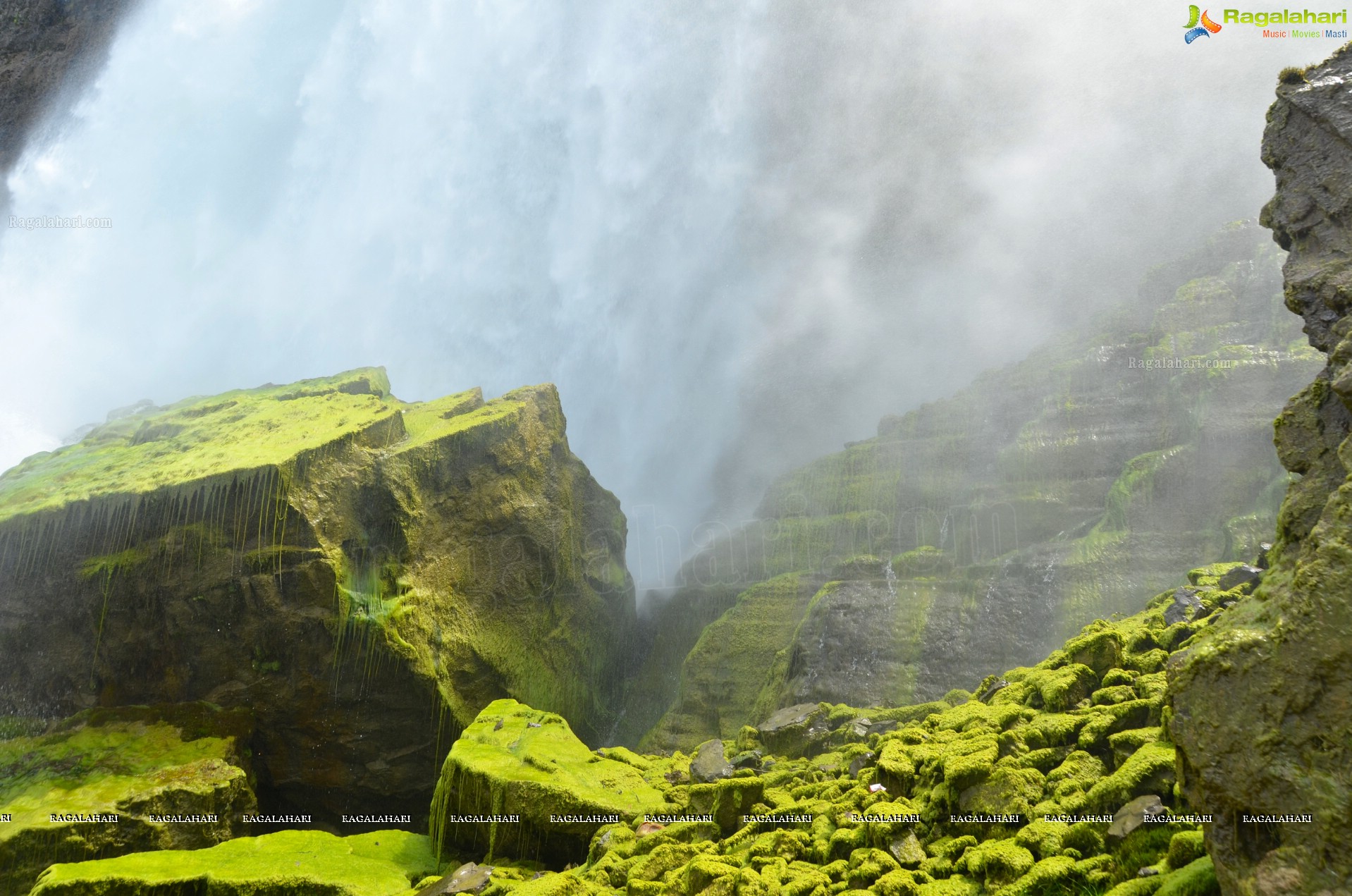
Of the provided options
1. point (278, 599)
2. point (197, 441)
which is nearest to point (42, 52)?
point (197, 441)

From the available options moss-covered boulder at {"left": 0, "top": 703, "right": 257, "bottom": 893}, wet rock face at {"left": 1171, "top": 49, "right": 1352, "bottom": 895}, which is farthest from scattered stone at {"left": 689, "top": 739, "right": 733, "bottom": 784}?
moss-covered boulder at {"left": 0, "top": 703, "right": 257, "bottom": 893}

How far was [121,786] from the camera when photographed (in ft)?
84.0

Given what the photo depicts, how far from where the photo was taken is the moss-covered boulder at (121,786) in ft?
77.0

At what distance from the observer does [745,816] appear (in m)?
14.8

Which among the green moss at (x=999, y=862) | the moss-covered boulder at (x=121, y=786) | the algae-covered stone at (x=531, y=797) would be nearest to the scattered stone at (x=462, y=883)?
the algae-covered stone at (x=531, y=797)

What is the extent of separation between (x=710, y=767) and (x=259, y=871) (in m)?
10.6

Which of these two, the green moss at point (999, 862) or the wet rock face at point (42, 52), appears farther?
the wet rock face at point (42, 52)

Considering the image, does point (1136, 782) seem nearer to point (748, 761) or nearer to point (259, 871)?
point (748, 761)

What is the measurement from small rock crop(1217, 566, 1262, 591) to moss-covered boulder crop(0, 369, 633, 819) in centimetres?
2636

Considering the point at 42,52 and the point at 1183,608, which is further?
the point at 42,52

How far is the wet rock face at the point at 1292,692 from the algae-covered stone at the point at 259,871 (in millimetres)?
16261

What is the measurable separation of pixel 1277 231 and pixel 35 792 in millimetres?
34623

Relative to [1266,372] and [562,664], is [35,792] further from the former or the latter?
Answer: [1266,372]

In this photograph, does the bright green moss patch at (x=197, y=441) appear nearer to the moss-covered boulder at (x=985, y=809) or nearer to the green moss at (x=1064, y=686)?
the moss-covered boulder at (x=985, y=809)
